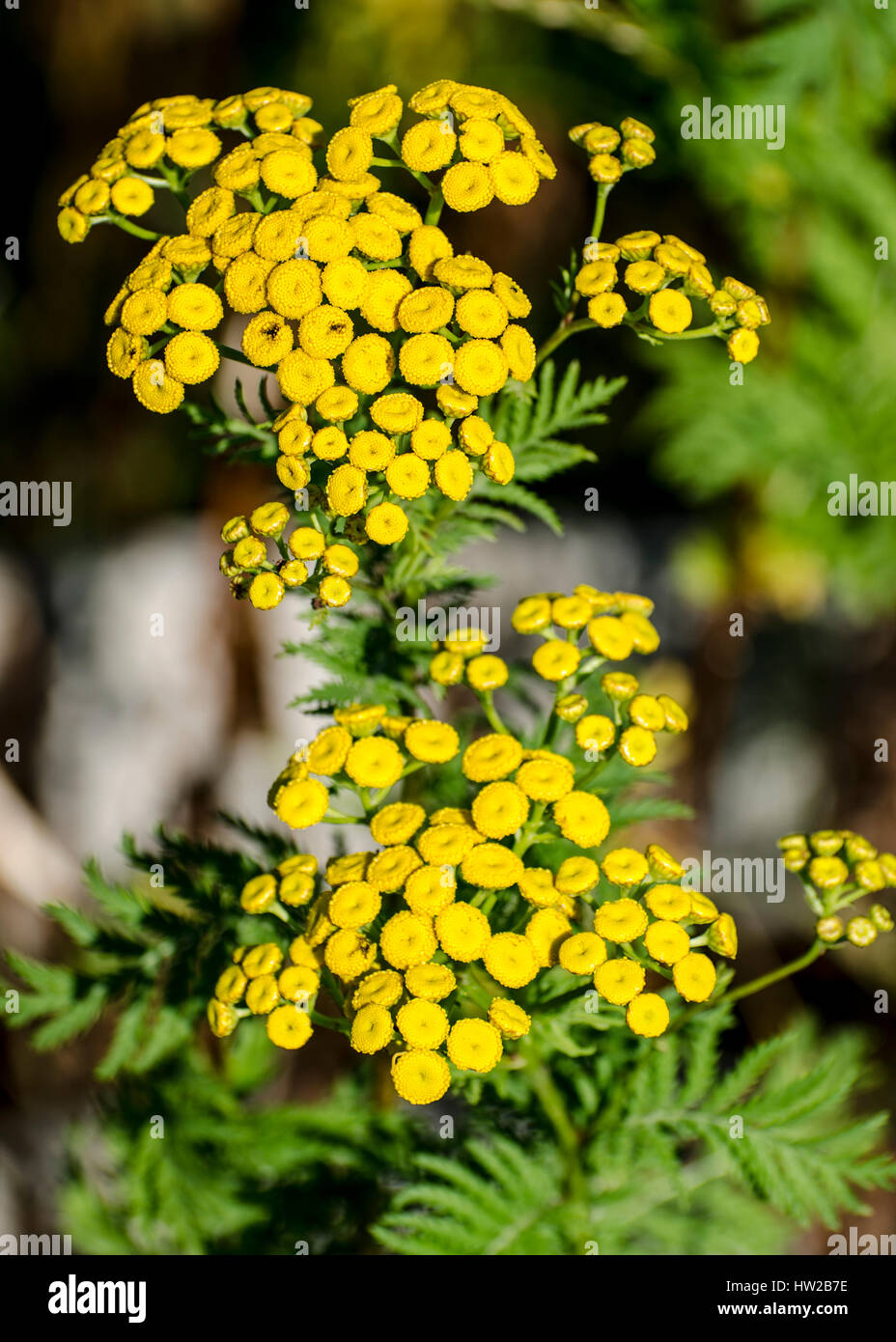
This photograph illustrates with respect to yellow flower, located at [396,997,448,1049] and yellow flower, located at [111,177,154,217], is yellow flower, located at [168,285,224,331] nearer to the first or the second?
yellow flower, located at [111,177,154,217]

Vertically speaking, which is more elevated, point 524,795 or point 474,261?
point 474,261

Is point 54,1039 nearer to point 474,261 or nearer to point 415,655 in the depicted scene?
point 415,655

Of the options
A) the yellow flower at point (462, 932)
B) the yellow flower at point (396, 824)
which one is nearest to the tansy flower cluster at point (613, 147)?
the yellow flower at point (396, 824)

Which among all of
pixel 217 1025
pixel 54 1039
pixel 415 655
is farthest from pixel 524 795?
pixel 54 1039

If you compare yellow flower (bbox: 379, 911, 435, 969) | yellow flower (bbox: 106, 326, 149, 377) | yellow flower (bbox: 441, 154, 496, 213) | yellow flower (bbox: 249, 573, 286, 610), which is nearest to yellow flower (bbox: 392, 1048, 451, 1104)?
yellow flower (bbox: 379, 911, 435, 969)

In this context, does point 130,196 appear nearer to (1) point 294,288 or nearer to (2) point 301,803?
(1) point 294,288
